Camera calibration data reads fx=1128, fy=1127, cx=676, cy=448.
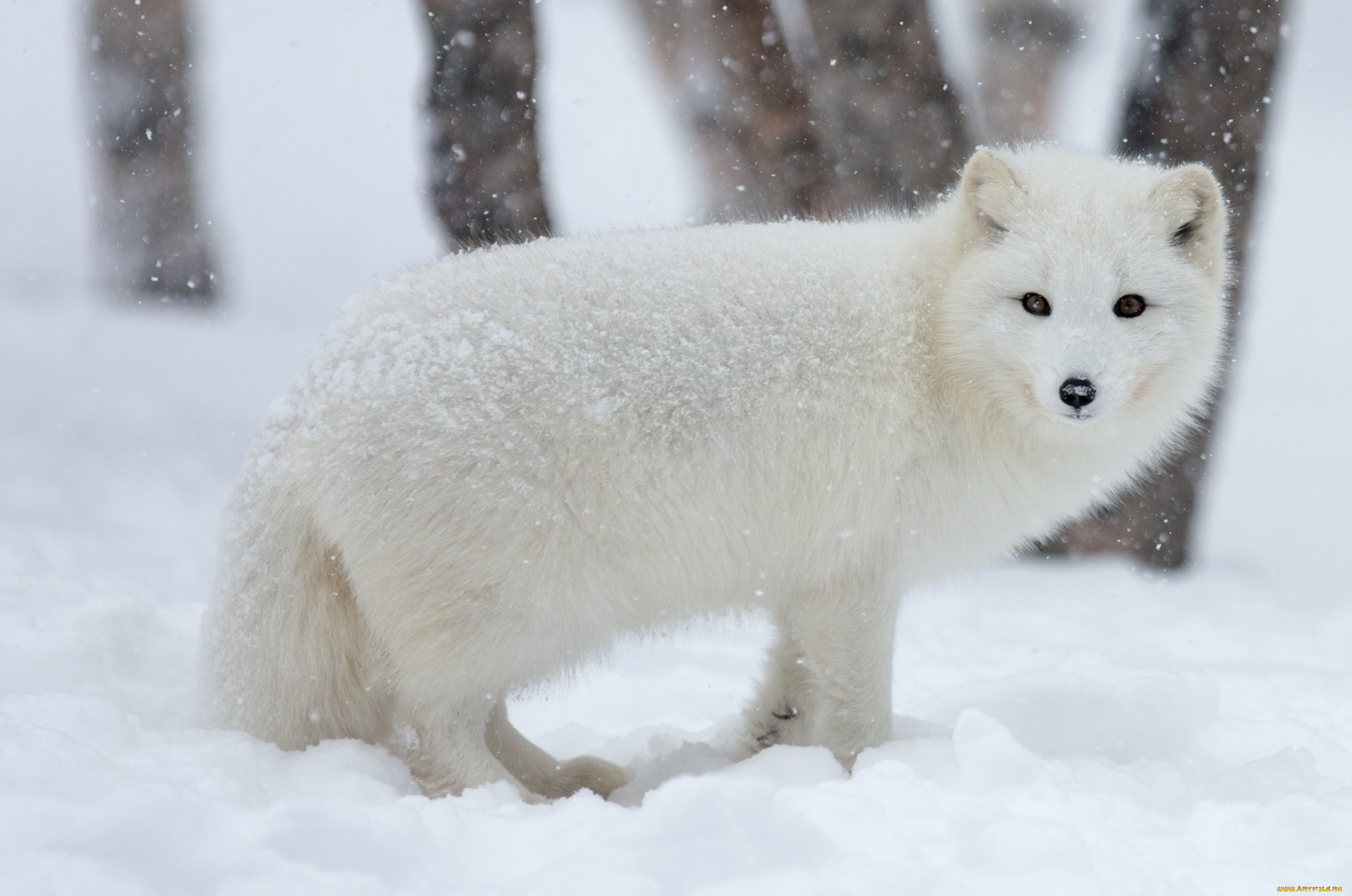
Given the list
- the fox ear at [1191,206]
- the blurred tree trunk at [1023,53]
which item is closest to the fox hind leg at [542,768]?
the fox ear at [1191,206]

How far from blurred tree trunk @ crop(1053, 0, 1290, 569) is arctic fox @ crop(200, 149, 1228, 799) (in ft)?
8.82

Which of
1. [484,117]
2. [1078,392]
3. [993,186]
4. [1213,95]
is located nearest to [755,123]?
[484,117]

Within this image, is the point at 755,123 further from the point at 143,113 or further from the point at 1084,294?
the point at 143,113

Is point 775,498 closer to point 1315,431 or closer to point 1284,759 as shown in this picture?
point 1284,759

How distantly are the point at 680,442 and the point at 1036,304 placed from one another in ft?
3.16

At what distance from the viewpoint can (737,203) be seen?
6.18m

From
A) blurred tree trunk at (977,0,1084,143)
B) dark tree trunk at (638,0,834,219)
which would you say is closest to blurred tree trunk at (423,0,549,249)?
dark tree trunk at (638,0,834,219)

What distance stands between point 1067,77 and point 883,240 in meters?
9.42

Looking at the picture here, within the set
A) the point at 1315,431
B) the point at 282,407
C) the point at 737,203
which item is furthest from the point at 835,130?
the point at 1315,431

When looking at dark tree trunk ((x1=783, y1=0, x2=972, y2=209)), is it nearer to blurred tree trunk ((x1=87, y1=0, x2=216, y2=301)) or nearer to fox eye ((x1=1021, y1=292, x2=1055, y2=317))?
fox eye ((x1=1021, y1=292, x2=1055, y2=317))

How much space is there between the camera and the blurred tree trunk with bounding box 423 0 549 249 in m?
5.42

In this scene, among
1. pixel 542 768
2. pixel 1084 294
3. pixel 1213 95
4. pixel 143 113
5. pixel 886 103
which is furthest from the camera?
→ pixel 143 113

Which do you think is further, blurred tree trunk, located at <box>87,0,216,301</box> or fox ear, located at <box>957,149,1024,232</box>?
blurred tree trunk, located at <box>87,0,216,301</box>

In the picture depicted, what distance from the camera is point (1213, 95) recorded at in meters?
5.36
